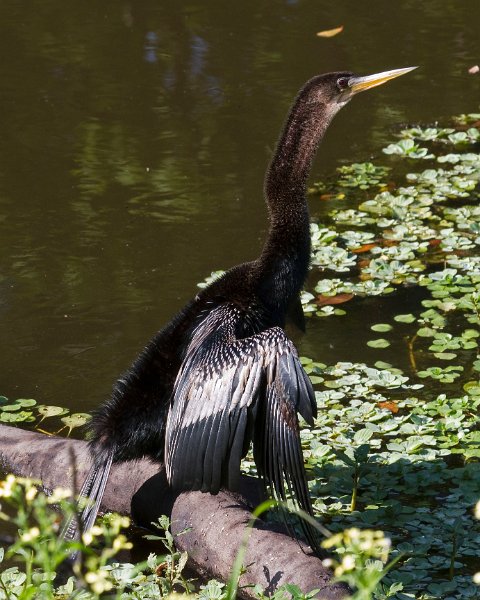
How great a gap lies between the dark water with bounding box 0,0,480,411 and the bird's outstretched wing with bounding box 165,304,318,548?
1.48 meters

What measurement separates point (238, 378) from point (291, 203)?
1.13 metres

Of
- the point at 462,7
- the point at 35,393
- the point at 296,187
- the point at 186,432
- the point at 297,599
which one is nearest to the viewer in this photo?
the point at 297,599

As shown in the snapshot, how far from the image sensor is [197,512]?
4656mm

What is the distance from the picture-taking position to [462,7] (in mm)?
11312

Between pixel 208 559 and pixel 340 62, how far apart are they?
21.0 feet

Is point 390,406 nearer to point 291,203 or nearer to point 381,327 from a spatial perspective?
point 381,327

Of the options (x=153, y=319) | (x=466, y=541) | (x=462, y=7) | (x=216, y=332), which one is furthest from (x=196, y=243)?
(x=462, y=7)

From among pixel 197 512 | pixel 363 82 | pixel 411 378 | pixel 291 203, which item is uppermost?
pixel 363 82

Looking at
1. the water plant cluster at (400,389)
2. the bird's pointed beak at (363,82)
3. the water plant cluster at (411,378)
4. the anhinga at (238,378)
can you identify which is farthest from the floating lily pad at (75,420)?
the bird's pointed beak at (363,82)

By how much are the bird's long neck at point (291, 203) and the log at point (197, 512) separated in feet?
2.90

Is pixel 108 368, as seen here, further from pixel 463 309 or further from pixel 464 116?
pixel 464 116

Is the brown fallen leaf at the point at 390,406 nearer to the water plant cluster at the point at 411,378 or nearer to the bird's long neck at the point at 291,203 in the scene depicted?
the water plant cluster at the point at 411,378

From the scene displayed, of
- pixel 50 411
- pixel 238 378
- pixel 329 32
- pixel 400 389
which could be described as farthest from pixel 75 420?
pixel 329 32

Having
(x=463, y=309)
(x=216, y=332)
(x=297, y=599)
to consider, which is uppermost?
(x=216, y=332)
